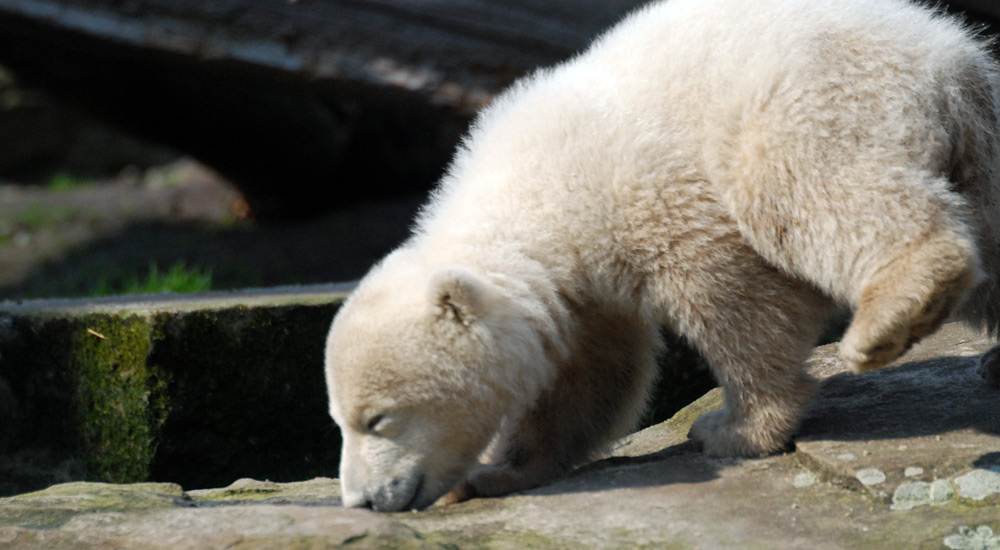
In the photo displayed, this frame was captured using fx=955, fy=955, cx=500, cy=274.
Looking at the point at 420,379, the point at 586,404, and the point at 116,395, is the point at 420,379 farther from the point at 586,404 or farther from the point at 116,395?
the point at 116,395

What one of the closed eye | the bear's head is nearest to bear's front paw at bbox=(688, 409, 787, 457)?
the bear's head

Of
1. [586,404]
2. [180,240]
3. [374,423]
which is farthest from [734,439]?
[180,240]

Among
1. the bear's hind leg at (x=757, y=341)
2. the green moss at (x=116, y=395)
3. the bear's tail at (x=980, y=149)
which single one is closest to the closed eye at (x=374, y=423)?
the bear's hind leg at (x=757, y=341)

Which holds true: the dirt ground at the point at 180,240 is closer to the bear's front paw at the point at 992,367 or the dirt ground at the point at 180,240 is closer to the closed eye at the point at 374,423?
the closed eye at the point at 374,423

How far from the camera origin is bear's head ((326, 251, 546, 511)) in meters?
2.94

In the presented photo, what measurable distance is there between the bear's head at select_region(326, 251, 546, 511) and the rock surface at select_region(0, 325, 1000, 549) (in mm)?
154

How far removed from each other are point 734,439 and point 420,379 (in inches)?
41.4

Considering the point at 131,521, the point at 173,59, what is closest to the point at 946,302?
the point at 131,521

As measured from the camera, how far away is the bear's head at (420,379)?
2.94 m

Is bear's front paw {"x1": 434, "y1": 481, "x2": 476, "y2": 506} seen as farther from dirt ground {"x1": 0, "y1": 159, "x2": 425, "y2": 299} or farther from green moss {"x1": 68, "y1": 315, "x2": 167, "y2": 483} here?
dirt ground {"x1": 0, "y1": 159, "x2": 425, "y2": 299}

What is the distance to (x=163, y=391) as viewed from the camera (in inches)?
157

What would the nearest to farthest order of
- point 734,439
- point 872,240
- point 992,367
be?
1. point 872,240
2. point 734,439
3. point 992,367

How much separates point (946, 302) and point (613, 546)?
1.19 meters

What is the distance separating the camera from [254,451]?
13.8ft
